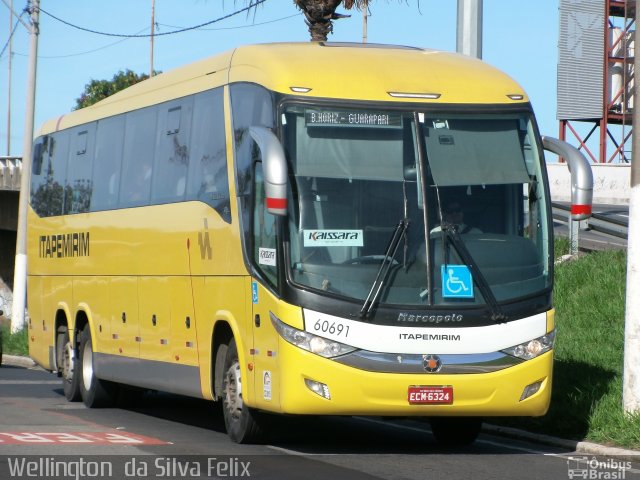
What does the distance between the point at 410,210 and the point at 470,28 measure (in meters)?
6.61

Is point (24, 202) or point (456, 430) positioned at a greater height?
point (24, 202)

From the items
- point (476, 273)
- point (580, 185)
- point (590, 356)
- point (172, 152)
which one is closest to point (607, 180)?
point (590, 356)

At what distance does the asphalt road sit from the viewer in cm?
1102

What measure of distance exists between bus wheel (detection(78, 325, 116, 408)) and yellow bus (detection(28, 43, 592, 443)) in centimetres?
414

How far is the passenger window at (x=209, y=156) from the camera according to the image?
1355cm

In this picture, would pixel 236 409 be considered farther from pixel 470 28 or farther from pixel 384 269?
pixel 470 28

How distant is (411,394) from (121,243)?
623cm

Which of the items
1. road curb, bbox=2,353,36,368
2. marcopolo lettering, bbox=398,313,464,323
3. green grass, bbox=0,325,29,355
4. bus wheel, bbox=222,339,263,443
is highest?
marcopolo lettering, bbox=398,313,464,323

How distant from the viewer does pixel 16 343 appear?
32.9 metres

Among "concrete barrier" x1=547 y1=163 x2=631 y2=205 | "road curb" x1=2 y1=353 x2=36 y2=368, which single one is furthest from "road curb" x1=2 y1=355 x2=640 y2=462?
"concrete barrier" x1=547 y1=163 x2=631 y2=205

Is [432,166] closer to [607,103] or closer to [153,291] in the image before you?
[153,291]

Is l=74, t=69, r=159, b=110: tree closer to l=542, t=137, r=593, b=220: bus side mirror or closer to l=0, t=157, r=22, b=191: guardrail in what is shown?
l=0, t=157, r=22, b=191: guardrail

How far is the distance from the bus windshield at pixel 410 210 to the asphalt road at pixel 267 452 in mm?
1443

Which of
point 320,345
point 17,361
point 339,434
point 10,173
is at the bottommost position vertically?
point 17,361
